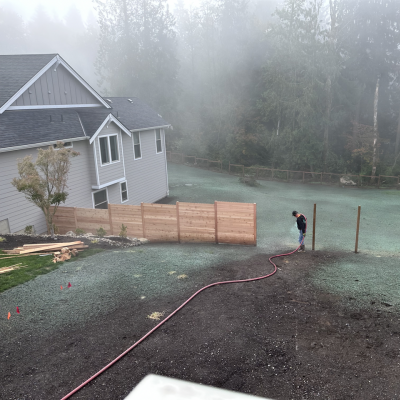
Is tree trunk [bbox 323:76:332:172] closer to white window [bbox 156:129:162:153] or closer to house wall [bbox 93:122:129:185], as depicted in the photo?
white window [bbox 156:129:162:153]

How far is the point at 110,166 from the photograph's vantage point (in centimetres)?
1969

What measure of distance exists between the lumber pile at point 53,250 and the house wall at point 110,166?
6.25m

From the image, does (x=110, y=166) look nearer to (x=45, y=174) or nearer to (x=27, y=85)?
(x=27, y=85)

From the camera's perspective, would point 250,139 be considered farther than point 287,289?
Yes

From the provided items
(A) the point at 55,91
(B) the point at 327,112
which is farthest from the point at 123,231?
(B) the point at 327,112

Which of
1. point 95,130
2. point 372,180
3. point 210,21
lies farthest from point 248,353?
point 210,21

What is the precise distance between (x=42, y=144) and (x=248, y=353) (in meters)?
12.9

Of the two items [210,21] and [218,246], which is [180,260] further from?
[210,21]

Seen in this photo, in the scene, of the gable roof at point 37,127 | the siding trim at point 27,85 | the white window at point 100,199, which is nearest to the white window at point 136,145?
the white window at point 100,199

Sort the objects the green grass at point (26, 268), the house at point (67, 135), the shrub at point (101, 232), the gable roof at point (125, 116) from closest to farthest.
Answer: the green grass at point (26, 268), the house at point (67, 135), the shrub at point (101, 232), the gable roof at point (125, 116)

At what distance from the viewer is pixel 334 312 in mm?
8336

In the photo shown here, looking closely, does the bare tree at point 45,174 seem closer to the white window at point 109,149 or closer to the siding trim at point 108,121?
the siding trim at point 108,121

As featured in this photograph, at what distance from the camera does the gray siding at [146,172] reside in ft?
73.9

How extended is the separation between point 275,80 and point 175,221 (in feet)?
87.2
